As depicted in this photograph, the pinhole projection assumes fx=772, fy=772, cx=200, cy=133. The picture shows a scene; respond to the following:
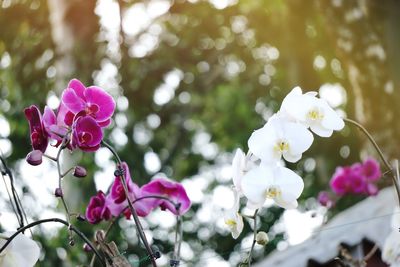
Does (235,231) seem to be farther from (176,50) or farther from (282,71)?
(282,71)

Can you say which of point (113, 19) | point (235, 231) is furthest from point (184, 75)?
point (235, 231)

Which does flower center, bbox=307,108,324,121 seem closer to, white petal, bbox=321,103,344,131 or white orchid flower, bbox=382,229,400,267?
white petal, bbox=321,103,344,131

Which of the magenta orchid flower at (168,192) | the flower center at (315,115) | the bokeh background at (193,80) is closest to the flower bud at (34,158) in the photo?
the magenta orchid flower at (168,192)

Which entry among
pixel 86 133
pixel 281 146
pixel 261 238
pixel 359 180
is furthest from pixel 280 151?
pixel 359 180

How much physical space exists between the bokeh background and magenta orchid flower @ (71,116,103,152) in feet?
10.0

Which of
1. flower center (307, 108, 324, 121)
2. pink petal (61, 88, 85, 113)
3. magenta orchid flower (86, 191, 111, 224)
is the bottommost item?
magenta orchid flower (86, 191, 111, 224)

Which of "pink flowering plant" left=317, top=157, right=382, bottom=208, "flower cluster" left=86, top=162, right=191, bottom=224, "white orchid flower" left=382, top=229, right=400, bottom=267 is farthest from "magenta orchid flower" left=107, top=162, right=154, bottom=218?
"pink flowering plant" left=317, top=157, right=382, bottom=208

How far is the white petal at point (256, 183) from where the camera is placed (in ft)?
3.03

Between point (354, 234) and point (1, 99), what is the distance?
188 inches

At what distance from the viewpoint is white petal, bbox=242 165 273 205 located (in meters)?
0.92

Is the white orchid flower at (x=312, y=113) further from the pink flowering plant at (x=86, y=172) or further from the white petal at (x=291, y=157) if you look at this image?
the pink flowering plant at (x=86, y=172)

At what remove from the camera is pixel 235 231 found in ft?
3.35

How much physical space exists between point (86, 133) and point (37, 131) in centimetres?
7

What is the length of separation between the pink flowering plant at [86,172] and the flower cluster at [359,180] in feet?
4.26
